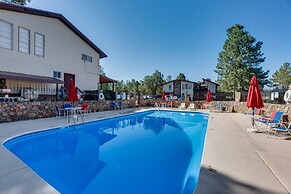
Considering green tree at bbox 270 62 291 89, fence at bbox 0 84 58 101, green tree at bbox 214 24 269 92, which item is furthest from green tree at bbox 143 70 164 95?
fence at bbox 0 84 58 101

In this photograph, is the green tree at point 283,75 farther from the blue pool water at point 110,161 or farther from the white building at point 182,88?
the blue pool water at point 110,161

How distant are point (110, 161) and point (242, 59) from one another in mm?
26743

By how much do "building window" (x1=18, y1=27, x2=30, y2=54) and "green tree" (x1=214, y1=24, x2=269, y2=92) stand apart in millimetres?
25764

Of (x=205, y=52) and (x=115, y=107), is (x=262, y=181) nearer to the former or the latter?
(x=115, y=107)

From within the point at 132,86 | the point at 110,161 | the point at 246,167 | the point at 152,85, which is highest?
the point at 152,85

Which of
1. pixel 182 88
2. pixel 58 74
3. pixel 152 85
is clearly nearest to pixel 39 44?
pixel 58 74

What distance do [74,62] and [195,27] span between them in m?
14.7

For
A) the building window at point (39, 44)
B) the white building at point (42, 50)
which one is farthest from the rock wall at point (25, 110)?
the building window at point (39, 44)

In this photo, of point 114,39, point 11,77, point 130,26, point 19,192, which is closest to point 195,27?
point 130,26

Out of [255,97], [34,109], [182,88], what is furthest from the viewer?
[182,88]

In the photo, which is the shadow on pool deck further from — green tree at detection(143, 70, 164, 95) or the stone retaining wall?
green tree at detection(143, 70, 164, 95)

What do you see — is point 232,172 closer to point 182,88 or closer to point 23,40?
point 23,40

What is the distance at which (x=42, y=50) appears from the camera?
1349 centimetres

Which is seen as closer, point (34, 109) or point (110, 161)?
point (110, 161)
